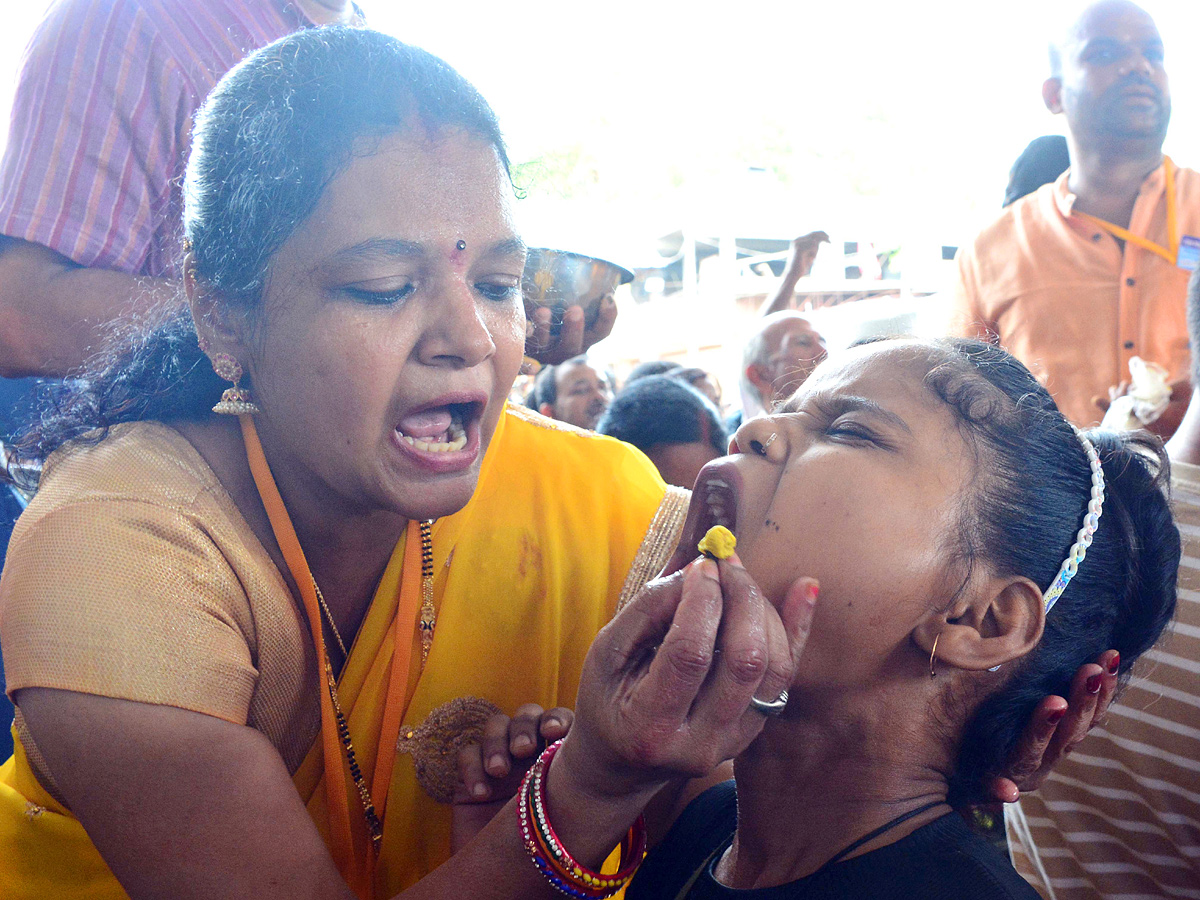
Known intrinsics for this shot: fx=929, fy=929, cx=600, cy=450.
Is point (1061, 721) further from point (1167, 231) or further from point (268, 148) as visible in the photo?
point (1167, 231)

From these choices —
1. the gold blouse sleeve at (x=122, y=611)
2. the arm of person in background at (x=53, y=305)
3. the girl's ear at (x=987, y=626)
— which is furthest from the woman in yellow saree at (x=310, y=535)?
the girl's ear at (x=987, y=626)

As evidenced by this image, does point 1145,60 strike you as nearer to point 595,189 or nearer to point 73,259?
point 73,259

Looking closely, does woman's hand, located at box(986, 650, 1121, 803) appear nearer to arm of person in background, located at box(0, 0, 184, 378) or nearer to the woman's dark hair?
arm of person in background, located at box(0, 0, 184, 378)

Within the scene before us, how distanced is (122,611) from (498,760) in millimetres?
609

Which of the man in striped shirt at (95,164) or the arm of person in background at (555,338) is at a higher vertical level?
the man in striped shirt at (95,164)

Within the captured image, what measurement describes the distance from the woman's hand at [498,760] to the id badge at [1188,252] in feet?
9.60

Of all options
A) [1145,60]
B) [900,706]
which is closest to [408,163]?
[900,706]

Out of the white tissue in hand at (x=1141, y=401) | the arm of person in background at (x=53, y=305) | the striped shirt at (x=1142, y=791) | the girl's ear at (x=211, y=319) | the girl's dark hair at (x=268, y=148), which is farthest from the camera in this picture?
the white tissue in hand at (x=1141, y=401)

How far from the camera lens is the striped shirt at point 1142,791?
184cm

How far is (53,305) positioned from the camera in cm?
198

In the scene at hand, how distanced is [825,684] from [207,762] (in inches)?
35.3

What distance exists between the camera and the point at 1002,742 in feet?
4.66

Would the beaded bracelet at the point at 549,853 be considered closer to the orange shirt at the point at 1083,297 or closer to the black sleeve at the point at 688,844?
the black sleeve at the point at 688,844

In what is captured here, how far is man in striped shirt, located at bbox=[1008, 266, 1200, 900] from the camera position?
1.84 metres
